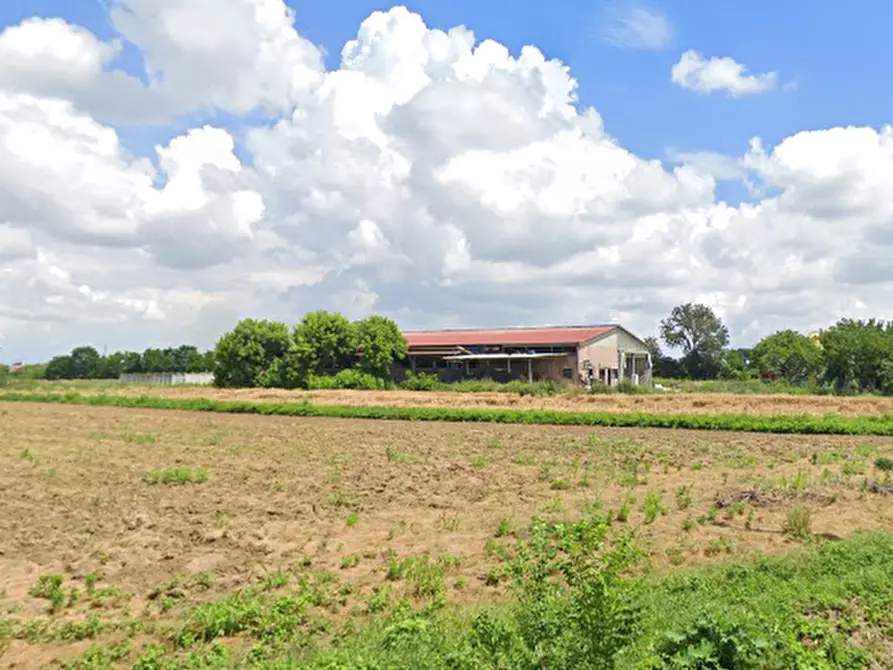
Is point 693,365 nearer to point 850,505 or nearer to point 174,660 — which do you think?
point 850,505

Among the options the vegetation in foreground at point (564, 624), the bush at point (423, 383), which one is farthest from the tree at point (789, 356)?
the vegetation in foreground at point (564, 624)

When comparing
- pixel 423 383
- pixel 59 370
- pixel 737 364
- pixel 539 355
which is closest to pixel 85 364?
pixel 59 370

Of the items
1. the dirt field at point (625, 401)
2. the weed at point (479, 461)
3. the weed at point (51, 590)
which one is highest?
the dirt field at point (625, 401)

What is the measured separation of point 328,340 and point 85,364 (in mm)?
60485

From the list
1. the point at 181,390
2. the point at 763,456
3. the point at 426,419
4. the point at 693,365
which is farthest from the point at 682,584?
the point at 693,365

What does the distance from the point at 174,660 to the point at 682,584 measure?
4.87m

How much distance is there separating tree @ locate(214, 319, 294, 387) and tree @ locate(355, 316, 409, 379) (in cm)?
545

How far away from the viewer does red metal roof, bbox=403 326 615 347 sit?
46.4 meters

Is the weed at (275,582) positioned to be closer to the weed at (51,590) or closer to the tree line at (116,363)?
the weed at (51,590)

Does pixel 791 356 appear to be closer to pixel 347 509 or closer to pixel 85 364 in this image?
pixel 347 509

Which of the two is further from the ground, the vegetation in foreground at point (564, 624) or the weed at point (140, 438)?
the weed at point (140, 438)

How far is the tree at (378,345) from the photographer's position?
46.6 meters

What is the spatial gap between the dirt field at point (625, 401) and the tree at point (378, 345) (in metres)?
6.23

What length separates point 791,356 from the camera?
5512 centimetres
